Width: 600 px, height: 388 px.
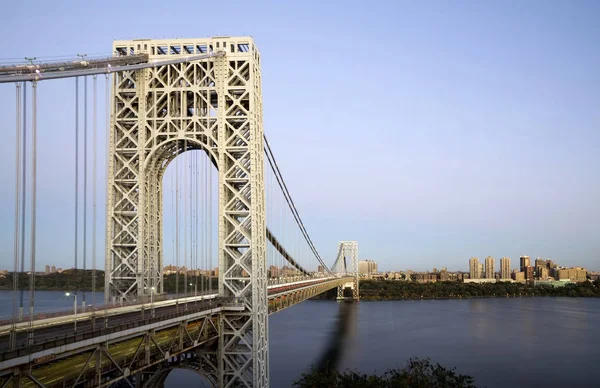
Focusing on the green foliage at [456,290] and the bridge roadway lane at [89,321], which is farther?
the green foliage at [456,290]

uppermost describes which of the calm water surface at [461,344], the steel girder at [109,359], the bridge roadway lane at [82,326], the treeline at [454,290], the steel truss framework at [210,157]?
the steel truss framework at [210,157]

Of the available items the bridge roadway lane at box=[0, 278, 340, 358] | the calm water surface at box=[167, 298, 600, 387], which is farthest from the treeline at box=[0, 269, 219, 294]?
the calm water surface at box=[167, 298, 600, 387]

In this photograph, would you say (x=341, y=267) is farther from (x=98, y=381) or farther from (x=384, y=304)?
(x=98, y=381)

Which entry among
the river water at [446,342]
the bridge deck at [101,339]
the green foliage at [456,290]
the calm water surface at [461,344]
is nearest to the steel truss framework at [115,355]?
the bridge deck at [101,339]

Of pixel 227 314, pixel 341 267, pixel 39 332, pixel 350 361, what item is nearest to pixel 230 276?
pixel 227 314

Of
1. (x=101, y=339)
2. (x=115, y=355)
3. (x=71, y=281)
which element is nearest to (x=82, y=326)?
(x=115, y=355)

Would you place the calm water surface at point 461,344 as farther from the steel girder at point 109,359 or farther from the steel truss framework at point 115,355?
the steel girder at point 109,359

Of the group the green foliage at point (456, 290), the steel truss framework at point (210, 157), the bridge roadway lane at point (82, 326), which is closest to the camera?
the bridge roadway lane at point (82, 326)

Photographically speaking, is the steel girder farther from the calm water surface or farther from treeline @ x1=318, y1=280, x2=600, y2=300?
treeline @ x1=318, y1=280, x2=600, y2=300
